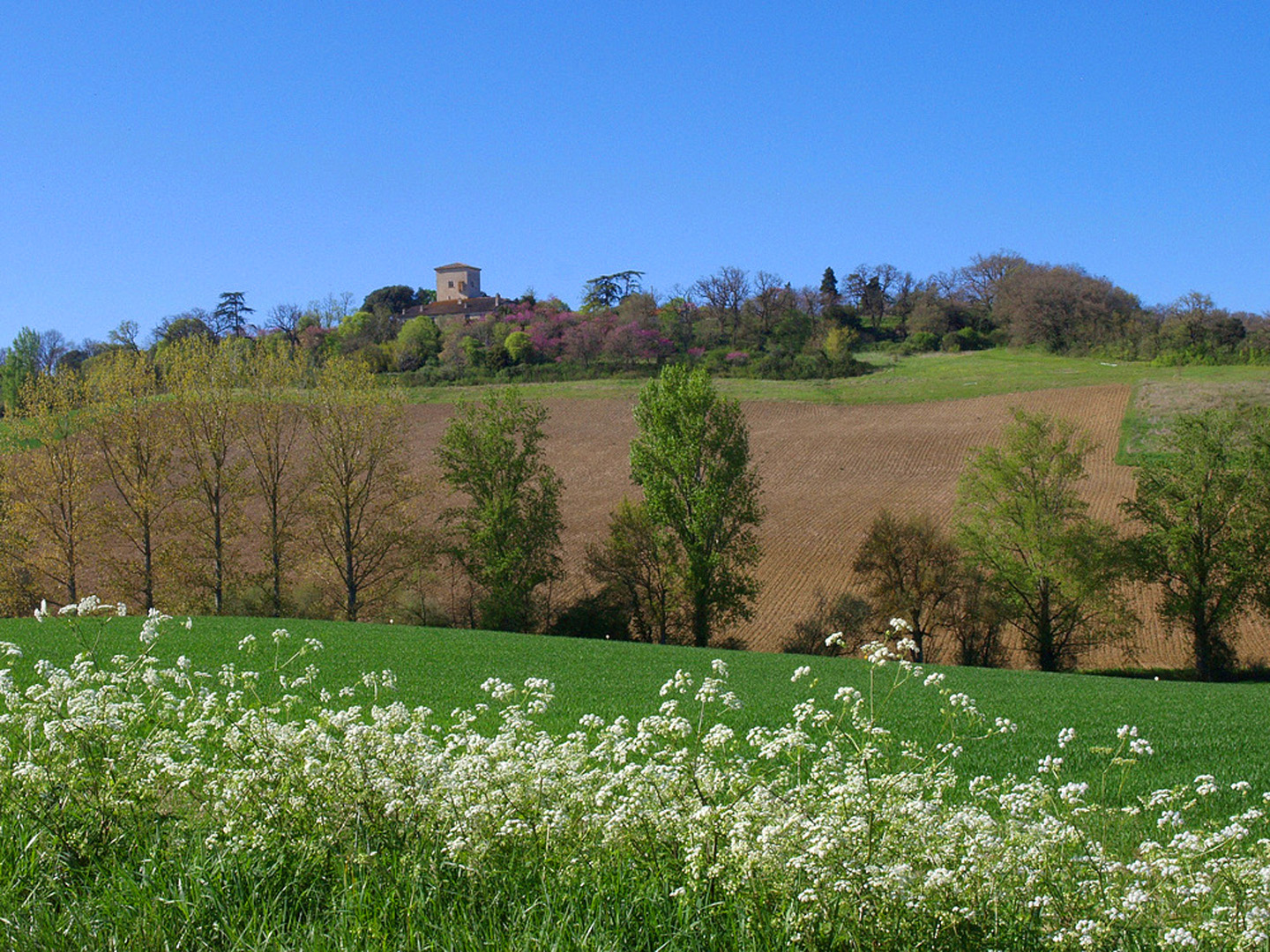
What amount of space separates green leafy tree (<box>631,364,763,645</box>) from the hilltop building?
258 feet

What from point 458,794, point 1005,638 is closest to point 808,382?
point 1005,638

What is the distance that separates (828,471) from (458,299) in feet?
322

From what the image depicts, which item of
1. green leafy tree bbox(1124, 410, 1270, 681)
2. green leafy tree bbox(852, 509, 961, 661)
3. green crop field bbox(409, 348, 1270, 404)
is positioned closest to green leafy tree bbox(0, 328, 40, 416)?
green crop field bbox(409, 348, 1270, 404)

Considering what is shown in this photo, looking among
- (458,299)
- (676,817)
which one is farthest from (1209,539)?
(458,299)

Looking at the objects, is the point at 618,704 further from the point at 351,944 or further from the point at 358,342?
the point at 358,342

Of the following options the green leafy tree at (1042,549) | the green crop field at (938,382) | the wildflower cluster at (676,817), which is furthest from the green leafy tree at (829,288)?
the wildflower cluster at (676,817)

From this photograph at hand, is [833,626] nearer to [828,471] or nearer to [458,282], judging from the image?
[828,471]

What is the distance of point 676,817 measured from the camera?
429 cm

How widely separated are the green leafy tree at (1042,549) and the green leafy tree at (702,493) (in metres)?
8.72

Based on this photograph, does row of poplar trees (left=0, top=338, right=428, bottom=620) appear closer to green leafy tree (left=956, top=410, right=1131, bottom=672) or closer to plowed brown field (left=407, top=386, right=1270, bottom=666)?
plowed brown field (left=407, top=386, right=1270, bottom=666)

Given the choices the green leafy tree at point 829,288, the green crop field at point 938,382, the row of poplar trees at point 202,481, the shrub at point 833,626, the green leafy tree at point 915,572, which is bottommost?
the shrub at point 833,626

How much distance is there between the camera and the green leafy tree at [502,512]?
1421 inches

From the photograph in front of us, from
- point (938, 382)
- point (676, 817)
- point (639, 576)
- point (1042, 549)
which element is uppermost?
point (938, 382)

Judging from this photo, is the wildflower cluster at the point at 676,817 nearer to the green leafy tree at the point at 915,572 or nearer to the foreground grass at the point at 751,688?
the foreground grass at the point at 751,688
